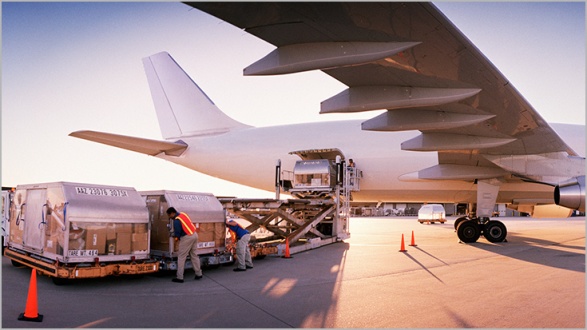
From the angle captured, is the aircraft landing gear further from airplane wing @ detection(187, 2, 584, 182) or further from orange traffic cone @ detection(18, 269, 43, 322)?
orange traffic cone @ detection(18, 269, 43, 322)

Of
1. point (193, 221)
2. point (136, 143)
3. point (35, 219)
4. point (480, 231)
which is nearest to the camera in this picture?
point (35, 219)

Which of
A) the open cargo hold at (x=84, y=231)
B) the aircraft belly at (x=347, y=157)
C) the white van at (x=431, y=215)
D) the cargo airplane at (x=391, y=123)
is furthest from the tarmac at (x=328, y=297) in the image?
the white van at (x=431, y=215)

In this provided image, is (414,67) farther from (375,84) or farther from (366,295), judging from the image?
(366,295)

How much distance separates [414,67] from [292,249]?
31.7 ft

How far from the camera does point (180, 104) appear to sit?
2684 cm

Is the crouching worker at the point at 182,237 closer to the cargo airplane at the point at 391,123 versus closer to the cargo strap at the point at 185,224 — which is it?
the cargo strap at the point at 185,224

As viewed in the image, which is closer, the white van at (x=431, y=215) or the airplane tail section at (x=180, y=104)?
the airplane tail section at (x=180, y=104)

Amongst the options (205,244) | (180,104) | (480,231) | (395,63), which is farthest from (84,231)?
(180,104)

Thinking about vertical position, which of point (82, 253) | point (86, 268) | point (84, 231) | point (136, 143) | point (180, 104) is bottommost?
point (86, 268)

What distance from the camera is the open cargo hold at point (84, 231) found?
9391 millimetres

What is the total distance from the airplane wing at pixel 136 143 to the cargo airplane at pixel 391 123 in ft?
0.26

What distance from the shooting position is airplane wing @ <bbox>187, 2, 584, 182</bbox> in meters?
5.61

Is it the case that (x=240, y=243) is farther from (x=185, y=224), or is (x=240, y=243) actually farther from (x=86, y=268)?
(x=86, y=268)

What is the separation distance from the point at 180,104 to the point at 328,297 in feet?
67.6
